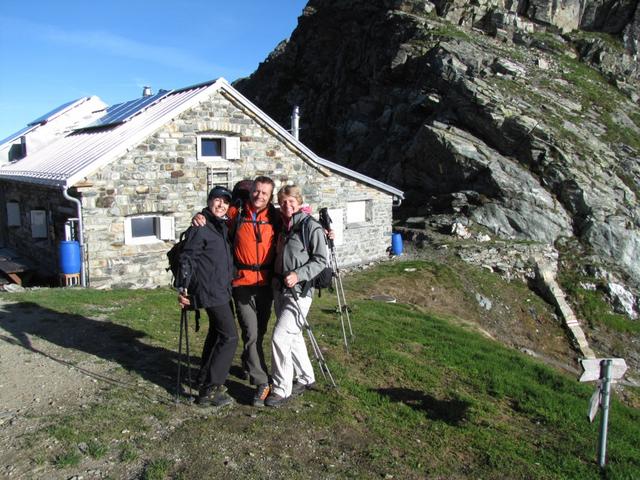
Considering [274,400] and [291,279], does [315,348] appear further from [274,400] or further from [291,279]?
[291,279]

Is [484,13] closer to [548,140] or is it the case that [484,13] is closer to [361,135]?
[361,135]

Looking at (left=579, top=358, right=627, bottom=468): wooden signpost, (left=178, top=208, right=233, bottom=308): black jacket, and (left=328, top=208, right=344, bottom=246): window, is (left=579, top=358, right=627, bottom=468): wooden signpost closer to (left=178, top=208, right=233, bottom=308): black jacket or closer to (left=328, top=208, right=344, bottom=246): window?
(left=178, top=208, right=233, bottom=308): black jacket

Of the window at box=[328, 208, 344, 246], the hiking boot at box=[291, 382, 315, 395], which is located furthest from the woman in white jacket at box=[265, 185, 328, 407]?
the window at box=[328, 208, 344, 246]

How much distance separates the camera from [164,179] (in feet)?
48.9

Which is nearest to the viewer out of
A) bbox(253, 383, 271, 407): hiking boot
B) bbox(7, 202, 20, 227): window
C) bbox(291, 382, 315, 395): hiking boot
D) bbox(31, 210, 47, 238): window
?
bbox(253, 383, 271, 407): hiking boot

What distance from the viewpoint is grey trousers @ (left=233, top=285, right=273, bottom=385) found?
602 cm

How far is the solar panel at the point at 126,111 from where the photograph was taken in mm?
16047

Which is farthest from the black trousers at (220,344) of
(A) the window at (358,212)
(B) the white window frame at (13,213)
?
(A) the window at (358,212)

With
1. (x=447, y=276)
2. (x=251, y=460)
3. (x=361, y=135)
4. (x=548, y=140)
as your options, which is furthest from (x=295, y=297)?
(x=361, y=135)

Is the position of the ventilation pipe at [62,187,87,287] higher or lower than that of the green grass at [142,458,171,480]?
higher

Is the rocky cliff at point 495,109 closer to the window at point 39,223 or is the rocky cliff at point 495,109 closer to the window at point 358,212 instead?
the window at point 358,212

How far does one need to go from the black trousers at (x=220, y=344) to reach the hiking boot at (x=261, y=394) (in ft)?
1.51

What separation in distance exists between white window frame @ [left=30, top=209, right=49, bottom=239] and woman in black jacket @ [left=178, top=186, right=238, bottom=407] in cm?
1139

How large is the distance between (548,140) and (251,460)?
86.3ft
